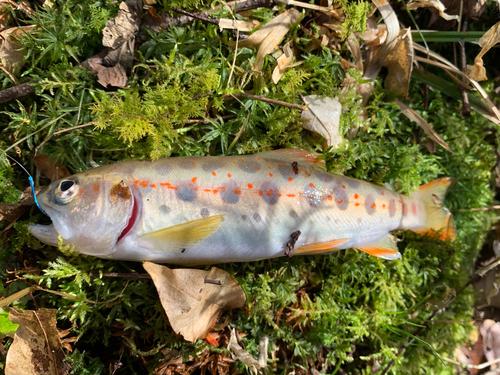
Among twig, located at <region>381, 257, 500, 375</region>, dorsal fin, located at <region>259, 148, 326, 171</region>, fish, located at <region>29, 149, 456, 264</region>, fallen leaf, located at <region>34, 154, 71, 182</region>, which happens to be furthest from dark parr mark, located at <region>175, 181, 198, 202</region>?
twig, located at <region>381, 257, 500, 375</region>

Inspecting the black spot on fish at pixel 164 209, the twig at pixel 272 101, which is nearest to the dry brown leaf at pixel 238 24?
the twig at pixel 272 101

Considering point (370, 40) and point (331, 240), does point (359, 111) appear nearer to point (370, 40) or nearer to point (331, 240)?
point (370, 40)

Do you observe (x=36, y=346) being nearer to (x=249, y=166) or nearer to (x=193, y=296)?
(x=193, y=296)

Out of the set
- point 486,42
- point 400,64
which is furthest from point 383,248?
point 486,42

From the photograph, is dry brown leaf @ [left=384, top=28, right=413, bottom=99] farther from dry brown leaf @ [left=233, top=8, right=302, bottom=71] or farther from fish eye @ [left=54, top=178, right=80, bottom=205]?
fish eye @ [left=54, top=178, right=80, bottom=205]

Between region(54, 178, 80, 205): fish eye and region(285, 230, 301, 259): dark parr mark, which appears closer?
region(54, 178, 80, 205): fish eye

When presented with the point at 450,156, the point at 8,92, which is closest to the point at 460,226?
the point at 450,156
